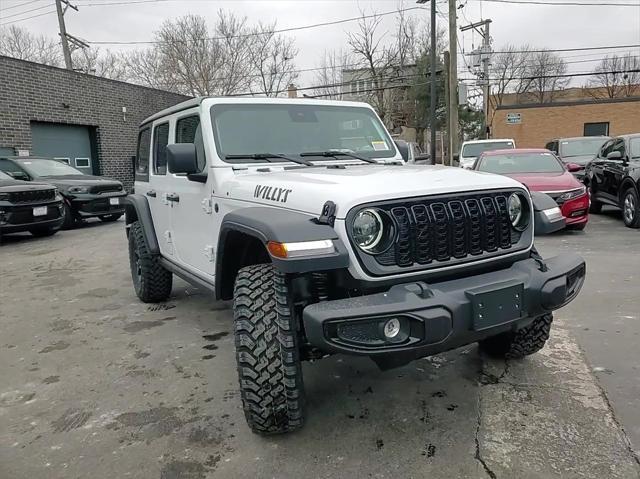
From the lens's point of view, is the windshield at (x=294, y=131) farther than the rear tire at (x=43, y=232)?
No

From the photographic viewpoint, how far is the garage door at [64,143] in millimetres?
14688

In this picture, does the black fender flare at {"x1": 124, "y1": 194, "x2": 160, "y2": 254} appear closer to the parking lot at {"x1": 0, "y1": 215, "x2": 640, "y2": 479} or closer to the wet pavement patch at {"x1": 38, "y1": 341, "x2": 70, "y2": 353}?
the parking lot at {"x1": 0, "y1": 215, "x2": 640, "y2": 479}

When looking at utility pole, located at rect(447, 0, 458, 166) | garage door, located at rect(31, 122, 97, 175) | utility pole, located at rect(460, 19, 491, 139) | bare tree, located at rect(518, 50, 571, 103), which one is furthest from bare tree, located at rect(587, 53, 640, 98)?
garage door, located at rect(31, 122, 97, 175)

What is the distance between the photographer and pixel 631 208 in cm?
858

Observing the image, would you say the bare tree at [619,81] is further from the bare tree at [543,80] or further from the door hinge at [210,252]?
the door hinge at [210,252]

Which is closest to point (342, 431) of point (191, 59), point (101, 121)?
point (101, 121)

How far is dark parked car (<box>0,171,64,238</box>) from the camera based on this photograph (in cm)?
922

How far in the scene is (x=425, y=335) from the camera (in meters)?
2.20

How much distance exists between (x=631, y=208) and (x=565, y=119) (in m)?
20.7

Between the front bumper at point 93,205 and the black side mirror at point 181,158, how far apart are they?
29.2ft

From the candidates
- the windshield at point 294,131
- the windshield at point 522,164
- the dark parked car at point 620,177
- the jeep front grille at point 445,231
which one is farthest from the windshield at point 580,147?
the jeep front grille at point 445,231

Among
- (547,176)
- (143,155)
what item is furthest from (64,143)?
(547,176)

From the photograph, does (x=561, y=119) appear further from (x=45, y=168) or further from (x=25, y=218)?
(x=25, y=218)

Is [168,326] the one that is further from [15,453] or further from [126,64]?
[126,64]
